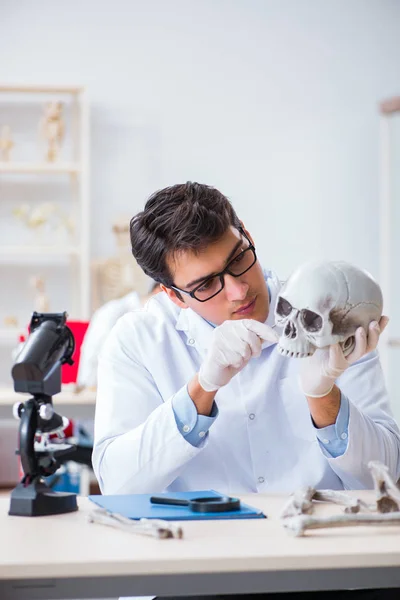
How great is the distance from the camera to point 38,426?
1298mm

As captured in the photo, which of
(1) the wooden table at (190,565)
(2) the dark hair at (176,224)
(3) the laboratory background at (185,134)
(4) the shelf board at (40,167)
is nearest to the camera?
(1) the wooden table at (190,565)

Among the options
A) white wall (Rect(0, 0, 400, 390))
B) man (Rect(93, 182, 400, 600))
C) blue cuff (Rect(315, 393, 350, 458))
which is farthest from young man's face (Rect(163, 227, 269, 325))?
white wall (Rect(0, 0, 400, 390))

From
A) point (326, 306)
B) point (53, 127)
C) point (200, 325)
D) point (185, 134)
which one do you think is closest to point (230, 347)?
point (326, 306)

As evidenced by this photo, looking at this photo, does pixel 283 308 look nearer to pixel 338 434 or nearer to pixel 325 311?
pixel 325 311

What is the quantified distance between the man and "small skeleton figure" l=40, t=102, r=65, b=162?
3.33 m

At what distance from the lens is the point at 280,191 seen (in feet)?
17.6

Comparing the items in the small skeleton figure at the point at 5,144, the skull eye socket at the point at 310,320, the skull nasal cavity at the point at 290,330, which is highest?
the small skeleton figure at the point at 5,144

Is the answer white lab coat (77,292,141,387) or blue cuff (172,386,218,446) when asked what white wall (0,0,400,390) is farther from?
blue cuff (172,386,218,446)

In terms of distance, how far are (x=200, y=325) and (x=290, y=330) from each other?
1.23 feet

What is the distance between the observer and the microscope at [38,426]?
127 centimetres

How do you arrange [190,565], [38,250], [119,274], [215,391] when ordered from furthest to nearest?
1. [119,274]
2. [38,250]
3. [215,391]
4. [190,565]

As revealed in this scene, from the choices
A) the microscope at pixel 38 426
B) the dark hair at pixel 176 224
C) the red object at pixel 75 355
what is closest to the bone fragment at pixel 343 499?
the microscope at pixel 38 426

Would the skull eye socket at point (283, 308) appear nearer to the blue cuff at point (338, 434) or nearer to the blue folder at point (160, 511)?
the blue cuff at point (338, 434)

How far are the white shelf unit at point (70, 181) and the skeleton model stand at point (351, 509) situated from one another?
12.1 feet
